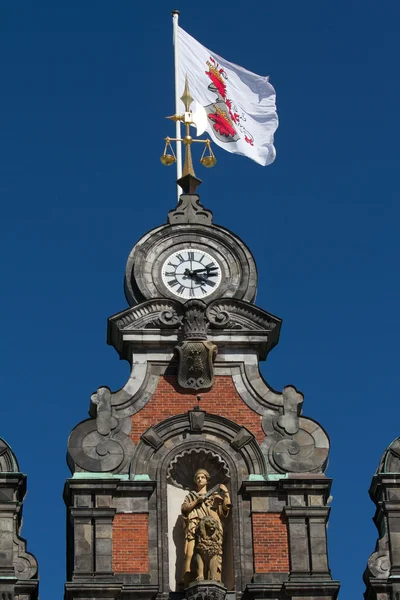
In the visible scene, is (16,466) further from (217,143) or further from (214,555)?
(217,143)

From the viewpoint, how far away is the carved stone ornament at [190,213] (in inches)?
1626

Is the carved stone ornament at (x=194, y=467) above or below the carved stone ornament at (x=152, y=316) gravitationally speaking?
below

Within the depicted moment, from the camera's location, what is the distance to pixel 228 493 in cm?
3847

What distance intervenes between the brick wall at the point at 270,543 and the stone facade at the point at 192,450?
0.7 inches

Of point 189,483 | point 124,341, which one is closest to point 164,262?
point 124,341

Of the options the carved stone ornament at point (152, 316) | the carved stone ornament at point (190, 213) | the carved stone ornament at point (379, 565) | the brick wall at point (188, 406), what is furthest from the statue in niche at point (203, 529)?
the carved stone ornament at point (190, 213)

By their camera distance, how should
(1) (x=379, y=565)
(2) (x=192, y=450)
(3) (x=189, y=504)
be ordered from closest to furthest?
(1) (x=379, y=565), (3) (x=189, y=504), (2) (x=192, y=450)

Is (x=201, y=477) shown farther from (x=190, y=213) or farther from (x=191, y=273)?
(x=190, y=213)

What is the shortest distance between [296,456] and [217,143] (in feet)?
24.4

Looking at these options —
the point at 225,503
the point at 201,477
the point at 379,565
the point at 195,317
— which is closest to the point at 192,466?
the point at 201,477

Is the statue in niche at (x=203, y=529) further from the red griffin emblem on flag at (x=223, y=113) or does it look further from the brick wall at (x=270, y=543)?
the red griffin emblem on flag at (x=223, y=113)

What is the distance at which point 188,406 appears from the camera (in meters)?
39.3

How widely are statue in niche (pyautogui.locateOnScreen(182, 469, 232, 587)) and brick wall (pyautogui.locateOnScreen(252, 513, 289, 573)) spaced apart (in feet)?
2.01

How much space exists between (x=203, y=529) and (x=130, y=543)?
1285mm
